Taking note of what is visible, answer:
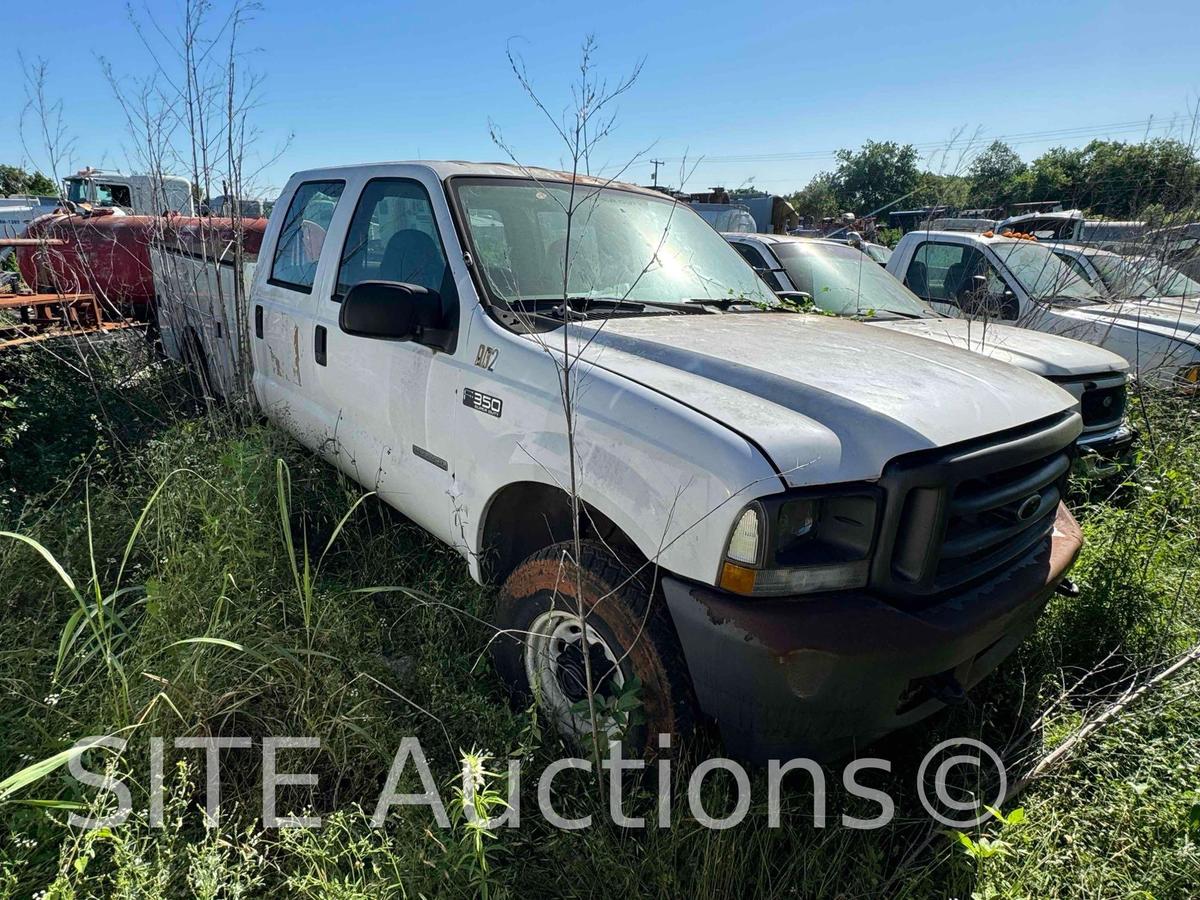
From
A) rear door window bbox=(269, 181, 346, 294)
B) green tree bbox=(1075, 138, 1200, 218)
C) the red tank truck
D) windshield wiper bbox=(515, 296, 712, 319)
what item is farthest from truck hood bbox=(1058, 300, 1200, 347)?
the red tank truck

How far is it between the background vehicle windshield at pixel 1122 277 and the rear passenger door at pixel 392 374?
5591 millimetres

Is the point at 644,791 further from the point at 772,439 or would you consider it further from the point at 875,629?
the point at 772,439

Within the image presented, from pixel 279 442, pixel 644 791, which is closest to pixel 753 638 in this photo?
pixel 644 791

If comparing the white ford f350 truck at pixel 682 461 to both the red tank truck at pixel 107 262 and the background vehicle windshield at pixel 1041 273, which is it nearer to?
the background vehicle windshield at pixel 1041 273

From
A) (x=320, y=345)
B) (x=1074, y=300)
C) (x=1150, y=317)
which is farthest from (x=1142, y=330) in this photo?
(x=320, y=345)

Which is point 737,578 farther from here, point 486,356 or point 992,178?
point 992,178

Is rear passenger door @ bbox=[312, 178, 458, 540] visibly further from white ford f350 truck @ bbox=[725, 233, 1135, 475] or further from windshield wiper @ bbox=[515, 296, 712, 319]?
white ford f350 truck @ bbox=[725, 233, 1135, 475]

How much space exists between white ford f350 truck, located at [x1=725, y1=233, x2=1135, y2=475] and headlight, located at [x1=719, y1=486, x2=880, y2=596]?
157 cm

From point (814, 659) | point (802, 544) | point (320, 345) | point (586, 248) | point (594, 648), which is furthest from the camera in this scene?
point (320, 345)

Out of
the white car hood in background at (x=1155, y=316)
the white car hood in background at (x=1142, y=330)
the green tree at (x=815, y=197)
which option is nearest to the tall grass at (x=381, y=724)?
the white car hood in background at (x=1142, y=330)

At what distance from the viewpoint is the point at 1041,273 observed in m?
6.22

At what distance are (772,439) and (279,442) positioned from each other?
302cm

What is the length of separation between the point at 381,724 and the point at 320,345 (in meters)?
1.96

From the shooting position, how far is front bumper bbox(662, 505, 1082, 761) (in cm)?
175
